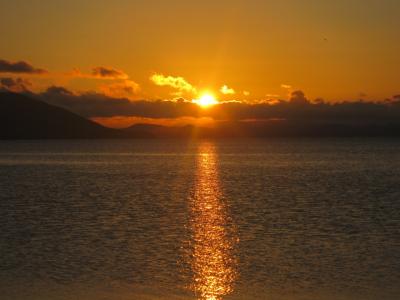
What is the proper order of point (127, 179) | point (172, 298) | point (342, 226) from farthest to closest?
point (127, 179), point (342, 226), point (172, 298)

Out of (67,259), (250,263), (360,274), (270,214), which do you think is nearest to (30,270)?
(67,259)

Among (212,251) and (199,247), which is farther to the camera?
(199,247)

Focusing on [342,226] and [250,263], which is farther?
[342,226]

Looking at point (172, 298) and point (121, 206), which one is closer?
point (172, 298)

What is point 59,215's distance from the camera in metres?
51.8

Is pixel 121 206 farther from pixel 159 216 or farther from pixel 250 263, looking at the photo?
pixel 250 263

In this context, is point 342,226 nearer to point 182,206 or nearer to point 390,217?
point 390,217

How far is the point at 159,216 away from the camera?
51.1 metres

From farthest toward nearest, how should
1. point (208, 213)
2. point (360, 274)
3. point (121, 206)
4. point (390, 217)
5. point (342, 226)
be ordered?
1. point (121, 206)
2. point (208, 213)
3. point (390, 217)
4. point (342, 226)
5. point (360, 274)

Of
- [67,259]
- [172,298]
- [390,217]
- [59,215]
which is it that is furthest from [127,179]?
[172,298]


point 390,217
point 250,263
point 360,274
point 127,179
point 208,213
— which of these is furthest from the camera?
point 127,179

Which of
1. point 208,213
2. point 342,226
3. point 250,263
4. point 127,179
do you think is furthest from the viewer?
point 127,179

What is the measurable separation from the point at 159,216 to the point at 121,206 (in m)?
8.82

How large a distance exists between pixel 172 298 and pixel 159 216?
26.0 m
